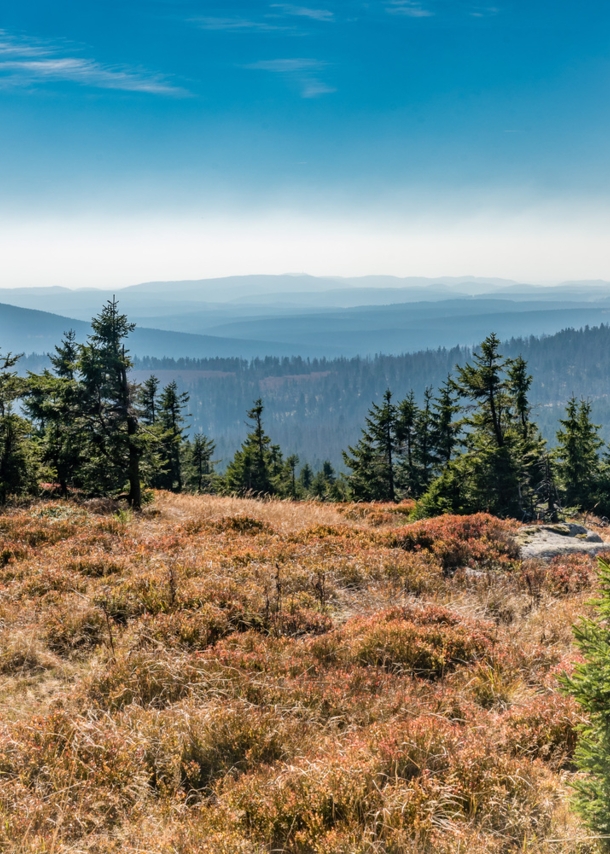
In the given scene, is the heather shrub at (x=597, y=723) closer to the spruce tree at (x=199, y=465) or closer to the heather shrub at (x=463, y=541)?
the heather shrub at (x=463, y=541)

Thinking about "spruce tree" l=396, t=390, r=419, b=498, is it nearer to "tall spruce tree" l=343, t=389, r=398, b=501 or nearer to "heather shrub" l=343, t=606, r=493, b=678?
"tall spruce tree" l=343, t=389, r=398, b=501

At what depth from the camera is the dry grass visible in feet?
11.4

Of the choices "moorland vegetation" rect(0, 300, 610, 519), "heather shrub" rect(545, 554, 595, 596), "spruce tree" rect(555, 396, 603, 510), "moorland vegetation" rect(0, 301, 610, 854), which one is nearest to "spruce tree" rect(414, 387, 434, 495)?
"moorland vegetation" rect(0, 300, 610, 519)

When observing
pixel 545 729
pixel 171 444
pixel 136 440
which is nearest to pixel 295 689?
pixel 545 729

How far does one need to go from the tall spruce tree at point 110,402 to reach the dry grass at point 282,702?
29.4 feet

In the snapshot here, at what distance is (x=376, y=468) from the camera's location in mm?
43438

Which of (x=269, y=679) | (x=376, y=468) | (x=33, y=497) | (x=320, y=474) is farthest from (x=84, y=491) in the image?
(x=320, y=474)

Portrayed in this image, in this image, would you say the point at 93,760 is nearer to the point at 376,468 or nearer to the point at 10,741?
the point at 10,741

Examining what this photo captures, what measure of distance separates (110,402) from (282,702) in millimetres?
16200

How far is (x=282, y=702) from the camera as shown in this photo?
16.3 ft

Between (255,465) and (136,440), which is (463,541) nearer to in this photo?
(136,440)

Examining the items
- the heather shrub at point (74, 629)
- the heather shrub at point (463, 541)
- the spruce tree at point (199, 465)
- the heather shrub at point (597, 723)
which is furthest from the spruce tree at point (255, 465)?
the heather shrub at point (597, 723)

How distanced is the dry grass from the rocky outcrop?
123 cm

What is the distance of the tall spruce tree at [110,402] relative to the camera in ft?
60.0
